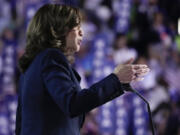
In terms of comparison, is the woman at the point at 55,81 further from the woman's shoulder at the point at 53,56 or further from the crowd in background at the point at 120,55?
the crowd in background at the point at 120,55

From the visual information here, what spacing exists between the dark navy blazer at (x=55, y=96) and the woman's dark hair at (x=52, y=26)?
0.04 meters

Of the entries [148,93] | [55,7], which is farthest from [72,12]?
[148,93]

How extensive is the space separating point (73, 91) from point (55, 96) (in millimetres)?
50

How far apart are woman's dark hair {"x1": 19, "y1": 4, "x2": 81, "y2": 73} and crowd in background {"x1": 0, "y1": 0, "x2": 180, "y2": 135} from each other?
2.83m

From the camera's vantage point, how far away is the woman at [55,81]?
1.33 meters

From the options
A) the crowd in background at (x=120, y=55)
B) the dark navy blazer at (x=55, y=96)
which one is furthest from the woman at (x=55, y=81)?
the crowd in background at (x=120, y=55)

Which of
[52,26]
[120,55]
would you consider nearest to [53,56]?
[52,26]

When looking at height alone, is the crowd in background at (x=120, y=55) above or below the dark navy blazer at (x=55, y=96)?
below

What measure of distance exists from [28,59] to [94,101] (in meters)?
0.30

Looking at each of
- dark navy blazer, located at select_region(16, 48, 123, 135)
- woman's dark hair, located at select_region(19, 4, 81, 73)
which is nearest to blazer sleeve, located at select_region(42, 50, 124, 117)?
dark navy blazer, located at select_region(16, 48, 123, 135)

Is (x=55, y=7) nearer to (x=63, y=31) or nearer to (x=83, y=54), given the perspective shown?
(x=63, y=31)

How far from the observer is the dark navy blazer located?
133 centimetres

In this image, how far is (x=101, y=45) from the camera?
17.2ft

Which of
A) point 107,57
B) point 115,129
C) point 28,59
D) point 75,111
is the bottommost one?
point 115,129
